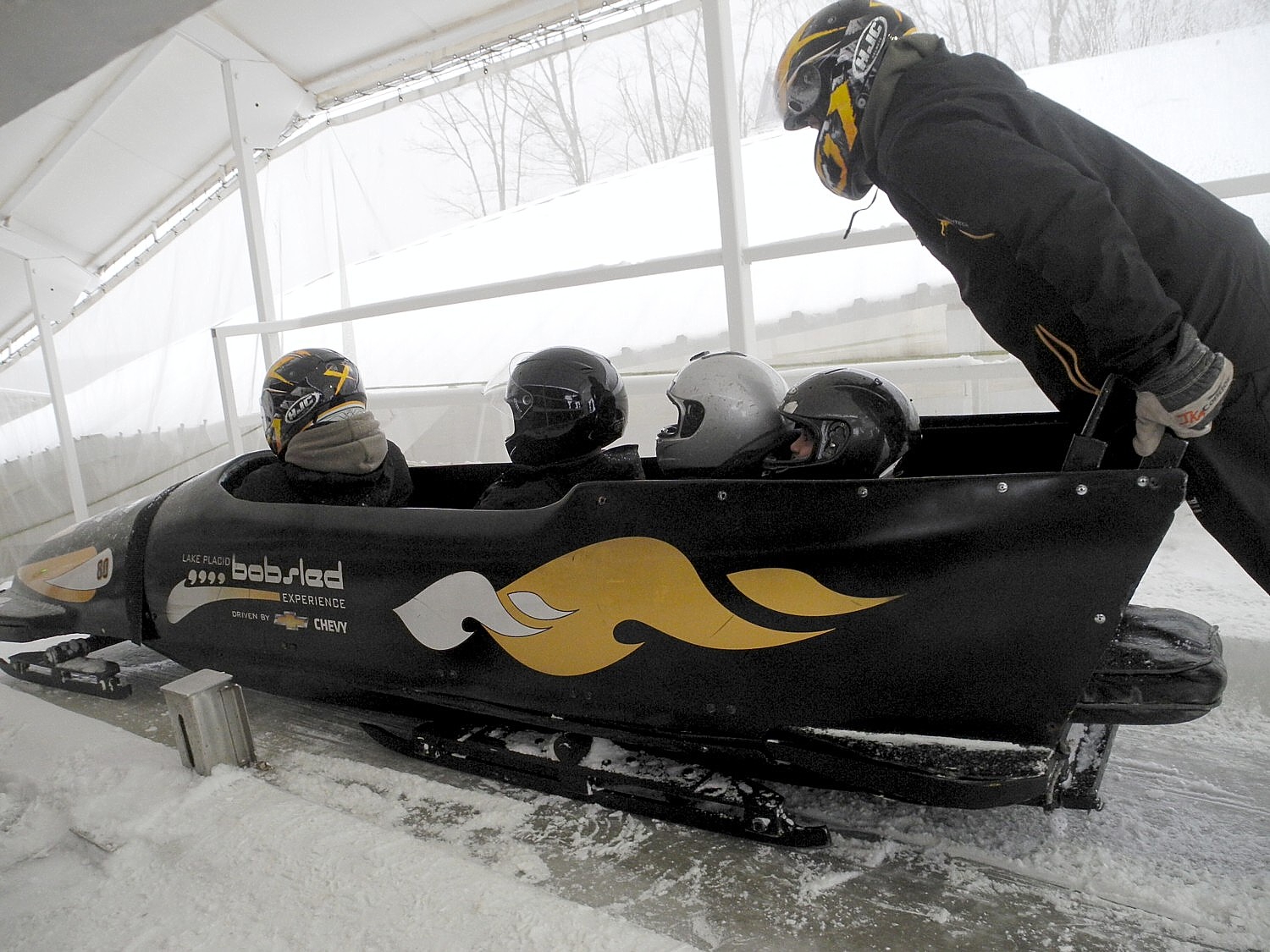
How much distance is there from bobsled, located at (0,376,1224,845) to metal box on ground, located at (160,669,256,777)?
8.6 inches

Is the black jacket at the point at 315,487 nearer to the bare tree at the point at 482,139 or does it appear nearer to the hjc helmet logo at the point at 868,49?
the hjc helmet logo at the point at 868,49

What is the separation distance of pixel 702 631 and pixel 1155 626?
0.93 meters

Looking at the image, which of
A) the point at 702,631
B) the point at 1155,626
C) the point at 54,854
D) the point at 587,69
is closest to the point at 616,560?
the point at 702,631

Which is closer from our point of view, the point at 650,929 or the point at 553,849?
the point at 650,929

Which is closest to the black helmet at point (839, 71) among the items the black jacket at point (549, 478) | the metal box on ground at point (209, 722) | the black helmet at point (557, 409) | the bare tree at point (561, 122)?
the black helmet at point (557, 409)

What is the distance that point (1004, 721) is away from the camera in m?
1.67

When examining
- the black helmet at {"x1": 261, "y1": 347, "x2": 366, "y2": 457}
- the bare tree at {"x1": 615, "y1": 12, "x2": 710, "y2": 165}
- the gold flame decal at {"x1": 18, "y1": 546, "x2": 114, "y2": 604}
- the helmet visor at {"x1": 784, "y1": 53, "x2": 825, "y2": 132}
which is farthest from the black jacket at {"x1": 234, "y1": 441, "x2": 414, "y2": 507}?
the bare tree at {"x1": 615, "y1": 12, "x2": 710, "y2": 165}

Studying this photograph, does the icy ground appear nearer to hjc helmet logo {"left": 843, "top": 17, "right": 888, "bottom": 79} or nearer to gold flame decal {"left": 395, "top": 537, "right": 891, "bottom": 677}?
gold flame decal {"left": 395, "top": 537, "right": 891, "bottom": 677}

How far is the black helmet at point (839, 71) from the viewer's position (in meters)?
1.84

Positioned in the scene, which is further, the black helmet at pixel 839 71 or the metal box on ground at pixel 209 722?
the metal box on ground at pixel 209 722

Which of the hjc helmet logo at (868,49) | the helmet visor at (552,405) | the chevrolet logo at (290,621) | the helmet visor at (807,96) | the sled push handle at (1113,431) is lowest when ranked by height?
the chevrolet logo at (290,621)

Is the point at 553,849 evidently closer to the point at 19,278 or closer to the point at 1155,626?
the point at 1155,626

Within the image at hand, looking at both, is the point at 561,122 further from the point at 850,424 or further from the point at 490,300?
the point at 850,424

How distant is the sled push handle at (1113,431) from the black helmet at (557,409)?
3.78 ft
